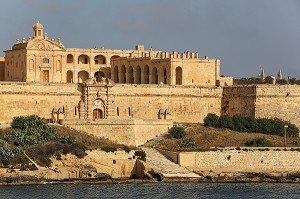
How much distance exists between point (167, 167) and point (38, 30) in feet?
68.1

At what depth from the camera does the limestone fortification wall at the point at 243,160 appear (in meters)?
66.2

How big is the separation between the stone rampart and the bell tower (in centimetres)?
1224

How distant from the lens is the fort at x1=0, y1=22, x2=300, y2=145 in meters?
72.1

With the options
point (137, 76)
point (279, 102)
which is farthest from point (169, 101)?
point (279, 102)

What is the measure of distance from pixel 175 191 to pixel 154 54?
2817cm

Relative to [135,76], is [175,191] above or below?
below

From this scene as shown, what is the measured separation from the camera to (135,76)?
273 feet

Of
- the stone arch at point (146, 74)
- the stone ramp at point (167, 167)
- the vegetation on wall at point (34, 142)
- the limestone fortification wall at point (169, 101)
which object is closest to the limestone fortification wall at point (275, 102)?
the limestone fortification wall at point (169, 101)

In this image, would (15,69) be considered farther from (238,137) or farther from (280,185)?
(280,185)

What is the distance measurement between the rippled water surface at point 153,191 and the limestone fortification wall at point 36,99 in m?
13.0

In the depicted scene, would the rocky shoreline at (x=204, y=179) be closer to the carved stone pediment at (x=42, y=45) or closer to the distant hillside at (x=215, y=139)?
the distant hillside at (x=215, y=139)

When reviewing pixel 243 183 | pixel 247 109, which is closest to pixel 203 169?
pixel 243 183

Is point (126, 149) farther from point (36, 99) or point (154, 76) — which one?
point (154, 76)

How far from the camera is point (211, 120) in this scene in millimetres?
75875
